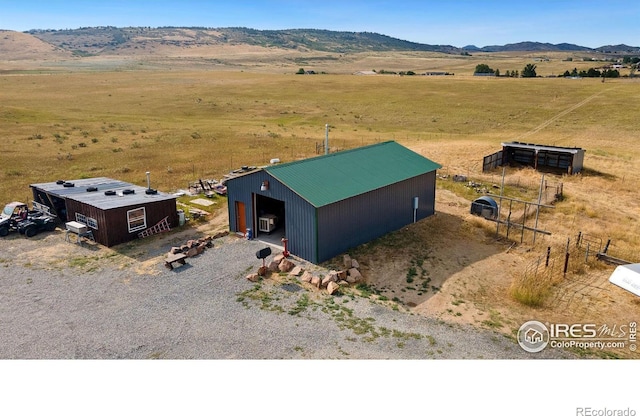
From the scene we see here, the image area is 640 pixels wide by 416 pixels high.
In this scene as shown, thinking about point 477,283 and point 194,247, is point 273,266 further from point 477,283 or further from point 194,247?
point 477,283

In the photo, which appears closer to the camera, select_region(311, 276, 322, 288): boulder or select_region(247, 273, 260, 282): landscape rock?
select_region(311, 276, 322, 288): boulder

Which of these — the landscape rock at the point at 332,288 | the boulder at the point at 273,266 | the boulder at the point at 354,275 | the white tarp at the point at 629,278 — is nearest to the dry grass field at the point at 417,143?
the boulder at the point at 354,275

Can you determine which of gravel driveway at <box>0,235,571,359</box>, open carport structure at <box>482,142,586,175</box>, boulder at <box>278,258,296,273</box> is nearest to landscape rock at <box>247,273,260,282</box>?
gravel driveway at <box>0,235,571,359</box>

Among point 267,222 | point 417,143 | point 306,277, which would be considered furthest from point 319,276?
point 417,143

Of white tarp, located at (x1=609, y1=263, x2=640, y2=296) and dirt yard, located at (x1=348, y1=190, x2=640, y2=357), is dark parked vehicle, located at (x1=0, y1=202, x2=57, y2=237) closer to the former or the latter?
dirt yard, located at (x1=348, y1=190, x2=640, y2=357)

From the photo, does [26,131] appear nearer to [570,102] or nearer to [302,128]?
[302,128]

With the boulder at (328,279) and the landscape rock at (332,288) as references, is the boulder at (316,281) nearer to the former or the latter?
the boulder at (328,279)

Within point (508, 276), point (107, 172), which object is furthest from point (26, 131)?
point (508, 276)
